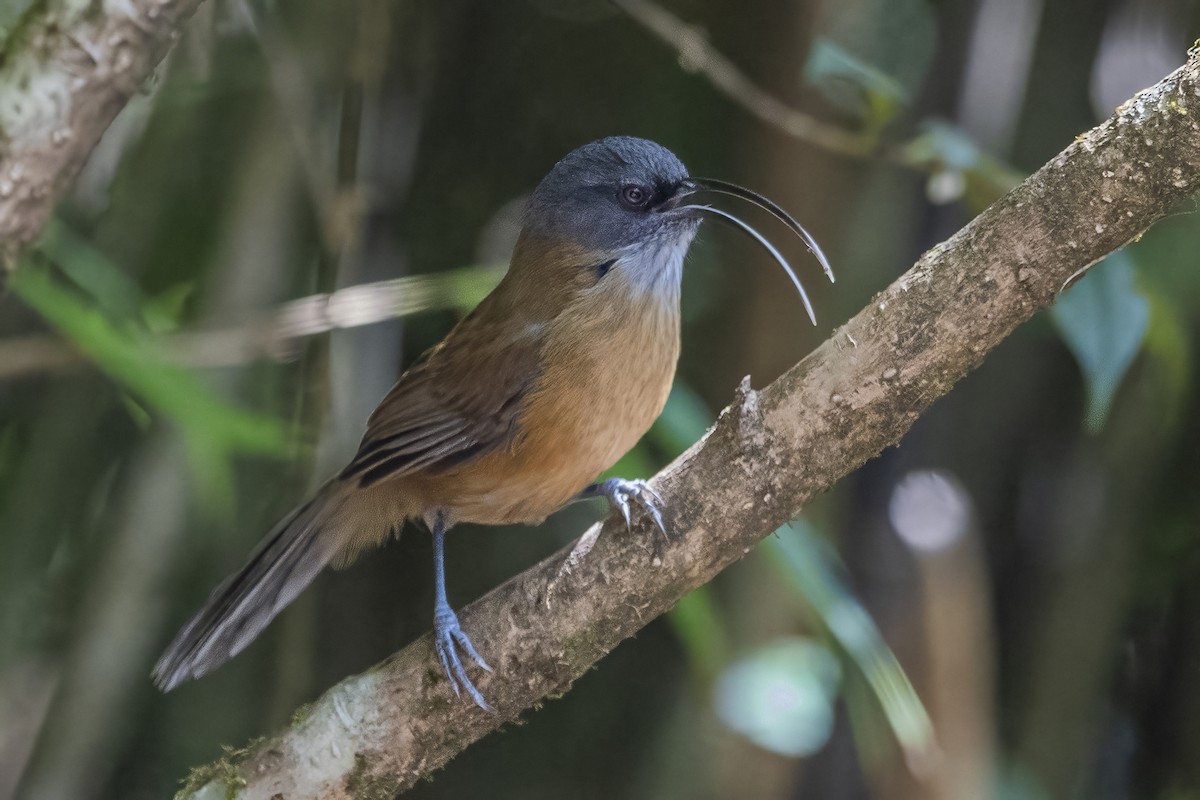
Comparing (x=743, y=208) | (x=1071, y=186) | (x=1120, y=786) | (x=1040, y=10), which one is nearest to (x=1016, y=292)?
(x=1071, y=186)

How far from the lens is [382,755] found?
129 cm

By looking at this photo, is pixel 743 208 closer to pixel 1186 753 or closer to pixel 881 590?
→ pixel 881 590

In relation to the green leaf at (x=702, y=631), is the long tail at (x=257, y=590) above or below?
above

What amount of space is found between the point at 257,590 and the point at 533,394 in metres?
0.47

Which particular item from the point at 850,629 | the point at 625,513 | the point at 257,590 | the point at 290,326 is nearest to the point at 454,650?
the point at 625,513

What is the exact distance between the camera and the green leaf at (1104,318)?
1.42 m

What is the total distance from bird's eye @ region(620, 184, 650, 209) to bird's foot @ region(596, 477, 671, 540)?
1.22 ft

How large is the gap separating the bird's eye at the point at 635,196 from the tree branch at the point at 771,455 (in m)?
0.42

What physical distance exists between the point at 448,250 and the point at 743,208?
0.54 metres

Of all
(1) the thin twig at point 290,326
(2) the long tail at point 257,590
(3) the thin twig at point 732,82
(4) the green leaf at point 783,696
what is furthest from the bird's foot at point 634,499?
(3) the thin twig at point 732,82

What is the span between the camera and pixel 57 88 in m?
1.11

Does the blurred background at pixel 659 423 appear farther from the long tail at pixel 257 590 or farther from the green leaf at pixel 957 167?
the long tail at pixel 257 590

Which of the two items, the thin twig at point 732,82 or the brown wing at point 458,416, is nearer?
the brown wing at point 458,416

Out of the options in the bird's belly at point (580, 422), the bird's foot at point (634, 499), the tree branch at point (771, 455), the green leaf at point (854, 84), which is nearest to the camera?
the tree branch at point (771, 455)
